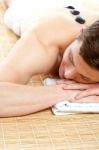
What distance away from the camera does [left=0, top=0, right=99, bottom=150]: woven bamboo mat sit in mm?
1030

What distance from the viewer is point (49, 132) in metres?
1.09

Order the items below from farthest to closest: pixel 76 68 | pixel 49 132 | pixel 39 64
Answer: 1. pixel 39 64
2. pixel 76 68
3. pixel 49 132

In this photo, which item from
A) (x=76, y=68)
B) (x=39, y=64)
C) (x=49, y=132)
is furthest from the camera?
(x=39, y=64)

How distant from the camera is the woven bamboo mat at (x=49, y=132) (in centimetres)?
103

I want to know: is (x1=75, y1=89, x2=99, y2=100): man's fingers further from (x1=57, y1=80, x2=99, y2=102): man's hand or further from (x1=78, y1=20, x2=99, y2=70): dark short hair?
(x1=78, y1=20, x2=99, y2=70): dark short hair

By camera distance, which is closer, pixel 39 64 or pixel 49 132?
pixel 49 132

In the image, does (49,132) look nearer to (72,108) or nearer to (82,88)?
(72,108)

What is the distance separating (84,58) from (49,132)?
0.87ft

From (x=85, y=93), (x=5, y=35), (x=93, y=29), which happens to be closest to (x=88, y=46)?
(x=93, y=29)

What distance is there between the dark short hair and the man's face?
2 cm

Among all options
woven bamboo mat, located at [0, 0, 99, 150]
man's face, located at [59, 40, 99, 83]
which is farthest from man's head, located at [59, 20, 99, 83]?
woven bamboo mat, located at [0, 0, 99, 150]

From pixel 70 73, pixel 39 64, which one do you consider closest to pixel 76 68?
pixel 70 73

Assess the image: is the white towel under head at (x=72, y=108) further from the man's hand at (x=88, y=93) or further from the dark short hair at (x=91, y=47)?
the dark short hair at (x=91, y=47)

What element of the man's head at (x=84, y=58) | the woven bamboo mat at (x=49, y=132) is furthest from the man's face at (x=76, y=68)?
the woven bamboo mat at (x=49, y=132)
